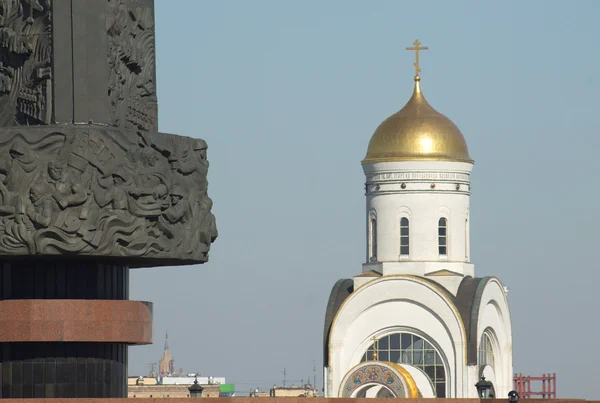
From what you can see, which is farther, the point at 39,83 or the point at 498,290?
the point at 498,290

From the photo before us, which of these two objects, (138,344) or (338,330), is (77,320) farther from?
(338,330)

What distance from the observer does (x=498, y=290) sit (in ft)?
175

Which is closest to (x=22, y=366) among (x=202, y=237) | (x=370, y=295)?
(x=202, y=237)

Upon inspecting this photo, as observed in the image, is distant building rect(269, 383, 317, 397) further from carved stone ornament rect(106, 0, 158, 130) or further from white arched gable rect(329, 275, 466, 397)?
carved stone ornament rect(106, 0, 158, 130)

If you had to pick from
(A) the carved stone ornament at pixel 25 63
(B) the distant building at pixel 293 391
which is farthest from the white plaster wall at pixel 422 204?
(B) the distant building at pixel 293 391

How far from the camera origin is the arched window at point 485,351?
173ft

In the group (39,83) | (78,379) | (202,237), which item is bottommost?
(78,379)

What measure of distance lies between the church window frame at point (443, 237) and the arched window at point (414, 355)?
2080mm

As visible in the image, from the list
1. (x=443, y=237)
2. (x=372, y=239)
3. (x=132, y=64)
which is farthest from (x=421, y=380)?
(x=132, y=64)

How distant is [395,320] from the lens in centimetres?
→ 5250

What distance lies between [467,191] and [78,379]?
2477cm

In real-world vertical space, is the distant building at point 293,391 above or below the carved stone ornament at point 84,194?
below

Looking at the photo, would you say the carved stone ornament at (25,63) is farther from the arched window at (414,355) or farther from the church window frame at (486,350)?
the church window frame at (486,350)

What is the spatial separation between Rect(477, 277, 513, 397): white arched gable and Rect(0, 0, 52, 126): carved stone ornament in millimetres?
24485
